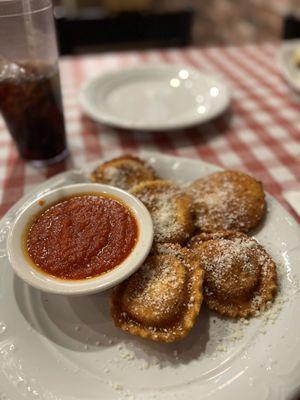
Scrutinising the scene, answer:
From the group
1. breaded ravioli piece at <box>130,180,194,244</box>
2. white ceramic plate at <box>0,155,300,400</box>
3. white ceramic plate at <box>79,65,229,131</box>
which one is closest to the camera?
white ceramic plate at <box>0,155,300,400</box>

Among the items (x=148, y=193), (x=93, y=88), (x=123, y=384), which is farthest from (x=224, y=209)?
(x=93, y=88)

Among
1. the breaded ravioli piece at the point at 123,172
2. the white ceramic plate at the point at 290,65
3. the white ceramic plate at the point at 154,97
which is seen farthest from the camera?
the white ceramic plate at the point at 290,65

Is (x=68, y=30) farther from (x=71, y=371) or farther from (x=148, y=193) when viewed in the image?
(x=71, y=371)

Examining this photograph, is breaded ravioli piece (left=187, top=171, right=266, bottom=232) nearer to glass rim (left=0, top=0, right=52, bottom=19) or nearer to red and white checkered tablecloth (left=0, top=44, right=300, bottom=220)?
red and white checkered tablecloth (left=0, top=44, right=300, bottom=220)

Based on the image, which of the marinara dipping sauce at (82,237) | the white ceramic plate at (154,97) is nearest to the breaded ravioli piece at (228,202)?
the marinara dipping sauce at (82,237)

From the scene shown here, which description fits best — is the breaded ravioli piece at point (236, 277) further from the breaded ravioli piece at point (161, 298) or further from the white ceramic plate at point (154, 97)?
the white ceramic plate at point (154, 97)

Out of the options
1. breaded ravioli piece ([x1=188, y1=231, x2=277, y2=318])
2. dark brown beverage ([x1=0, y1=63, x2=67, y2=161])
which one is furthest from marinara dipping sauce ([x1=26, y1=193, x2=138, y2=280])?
dark brown beverage ([x1=0, y1=63, x2=67, y2=161])
